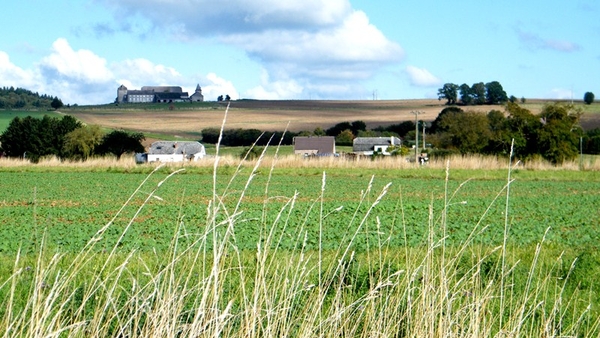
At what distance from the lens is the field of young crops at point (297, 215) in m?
11.1

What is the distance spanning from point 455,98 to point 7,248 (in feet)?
413

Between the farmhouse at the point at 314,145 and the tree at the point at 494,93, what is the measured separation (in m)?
51.1

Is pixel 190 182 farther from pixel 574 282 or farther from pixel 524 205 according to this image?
pixel 574 282

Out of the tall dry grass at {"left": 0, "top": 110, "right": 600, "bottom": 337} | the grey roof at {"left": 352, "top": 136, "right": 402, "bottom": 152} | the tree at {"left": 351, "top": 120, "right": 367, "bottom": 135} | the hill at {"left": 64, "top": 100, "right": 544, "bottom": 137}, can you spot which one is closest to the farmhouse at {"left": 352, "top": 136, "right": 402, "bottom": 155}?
the grey roof at {"left": 352, "top": 136, "right": 402, "bottom": 152}

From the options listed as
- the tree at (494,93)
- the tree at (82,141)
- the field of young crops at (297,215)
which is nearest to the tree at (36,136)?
the tree at (82,141)

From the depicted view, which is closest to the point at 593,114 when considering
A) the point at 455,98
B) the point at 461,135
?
the point at 455,98

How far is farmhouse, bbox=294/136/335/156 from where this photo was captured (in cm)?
8456

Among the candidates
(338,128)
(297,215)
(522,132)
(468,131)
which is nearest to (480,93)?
(338,128)

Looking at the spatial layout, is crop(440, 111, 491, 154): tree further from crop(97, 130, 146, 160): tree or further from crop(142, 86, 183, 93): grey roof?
crop(142, 86, 183, 93): grey roof

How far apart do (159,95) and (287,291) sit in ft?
506

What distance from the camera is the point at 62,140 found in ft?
276

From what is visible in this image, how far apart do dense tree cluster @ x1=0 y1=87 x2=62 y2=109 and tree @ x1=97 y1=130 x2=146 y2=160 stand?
5283 cm

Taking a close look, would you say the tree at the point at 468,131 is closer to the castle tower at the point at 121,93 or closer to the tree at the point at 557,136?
the tree at the point at 557,136

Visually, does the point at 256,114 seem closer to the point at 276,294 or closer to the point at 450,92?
the point at 450,92
